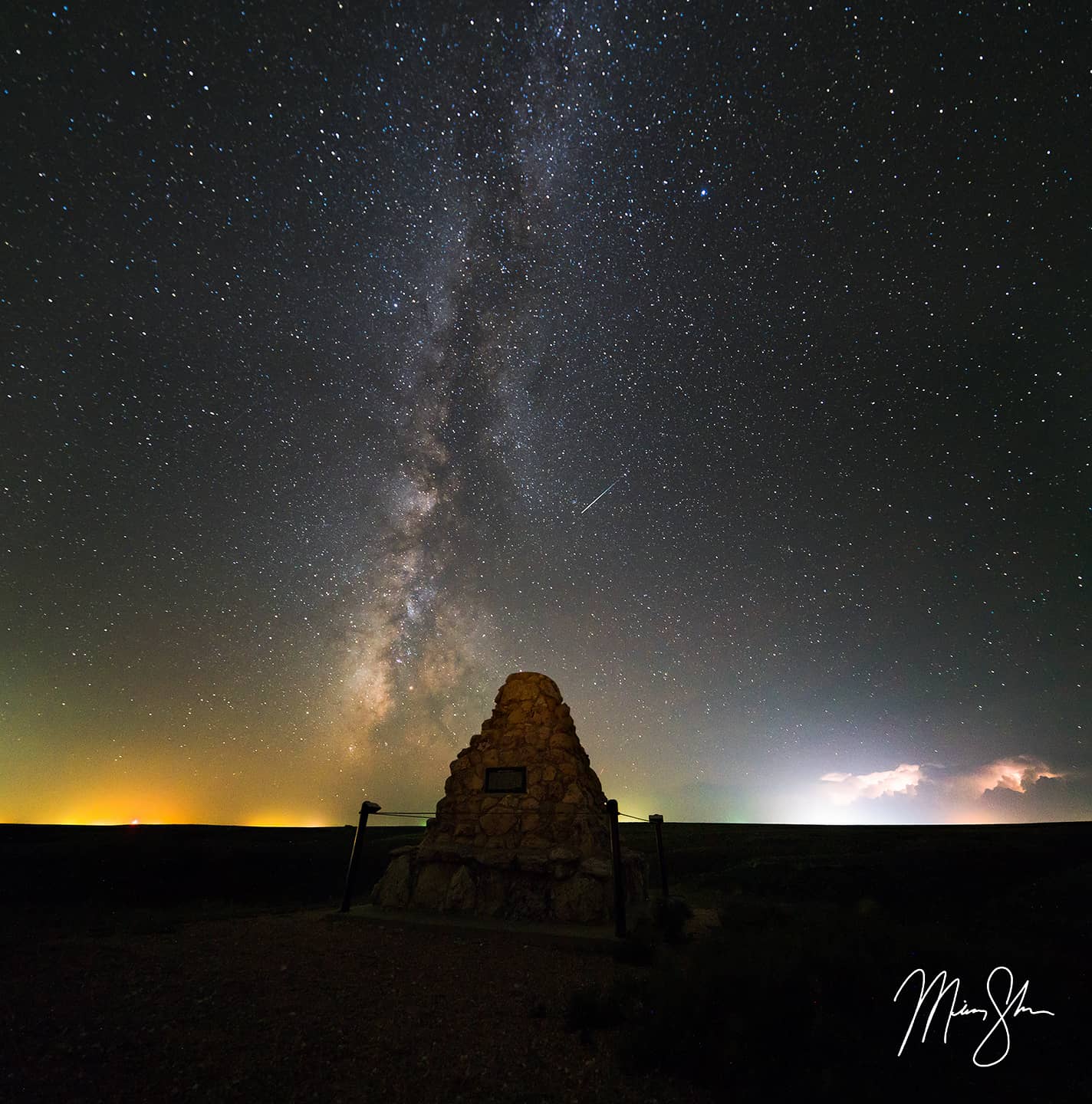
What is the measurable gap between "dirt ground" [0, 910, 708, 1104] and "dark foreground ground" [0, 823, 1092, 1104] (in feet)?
0.12

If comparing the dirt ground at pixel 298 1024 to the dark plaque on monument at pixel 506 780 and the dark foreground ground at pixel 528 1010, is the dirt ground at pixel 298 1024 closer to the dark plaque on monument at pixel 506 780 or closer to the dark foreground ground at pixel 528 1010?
the dark foreground ground at pixel 528 1010

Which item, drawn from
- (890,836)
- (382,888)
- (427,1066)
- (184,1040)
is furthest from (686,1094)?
(890,836)

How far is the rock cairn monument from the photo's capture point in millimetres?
13719

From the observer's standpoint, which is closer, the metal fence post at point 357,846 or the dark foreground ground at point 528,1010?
the dark foreground ground at point 528,1010

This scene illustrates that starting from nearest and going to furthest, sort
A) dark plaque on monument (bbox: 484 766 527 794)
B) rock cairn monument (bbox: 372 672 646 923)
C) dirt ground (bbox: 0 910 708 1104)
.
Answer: dirt ground (bbox: 0 910 708 1104) → rock cairn monument (bbox: 372 672 646 923) → dark plaque on monument (bbox: 484 766 527 794)

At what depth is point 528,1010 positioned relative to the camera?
7.62m

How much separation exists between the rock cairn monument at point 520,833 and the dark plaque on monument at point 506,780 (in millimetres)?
24

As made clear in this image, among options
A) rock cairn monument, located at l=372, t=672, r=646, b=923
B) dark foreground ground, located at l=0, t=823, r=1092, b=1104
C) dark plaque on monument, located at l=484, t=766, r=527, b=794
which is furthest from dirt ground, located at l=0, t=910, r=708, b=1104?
dark plaque on monument, located at l=484, t=766, r=527, b=794
